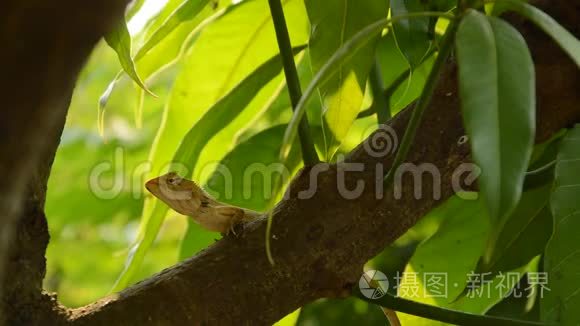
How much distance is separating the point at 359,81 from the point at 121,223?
888mm

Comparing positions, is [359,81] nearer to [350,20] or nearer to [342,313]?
[350,20]

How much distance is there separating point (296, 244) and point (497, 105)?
0.56 ft

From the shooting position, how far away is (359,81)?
0.61m

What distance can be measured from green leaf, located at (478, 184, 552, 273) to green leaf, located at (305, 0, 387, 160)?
7.8 inches

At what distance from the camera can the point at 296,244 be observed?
53cm

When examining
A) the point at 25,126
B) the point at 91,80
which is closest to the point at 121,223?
the point at 91,80

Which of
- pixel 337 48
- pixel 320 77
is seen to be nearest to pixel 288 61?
pixel 337 48

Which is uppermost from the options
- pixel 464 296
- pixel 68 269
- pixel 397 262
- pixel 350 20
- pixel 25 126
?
pixel 25 126

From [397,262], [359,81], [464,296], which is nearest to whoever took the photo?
[359,81]

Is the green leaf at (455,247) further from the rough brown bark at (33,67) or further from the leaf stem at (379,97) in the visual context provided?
the rough brown bark at (33,67)

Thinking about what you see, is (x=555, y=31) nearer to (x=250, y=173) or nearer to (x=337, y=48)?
(x=337, y=48)

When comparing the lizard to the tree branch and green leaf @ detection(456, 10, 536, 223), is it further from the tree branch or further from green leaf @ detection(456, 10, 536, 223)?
green leaf @ detection(456, 10, 536, 223)

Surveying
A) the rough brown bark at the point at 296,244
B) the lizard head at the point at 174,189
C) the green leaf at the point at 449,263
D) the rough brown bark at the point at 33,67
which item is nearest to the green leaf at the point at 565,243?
the rough brown bark at the point at 296,244

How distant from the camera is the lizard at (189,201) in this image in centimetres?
58
